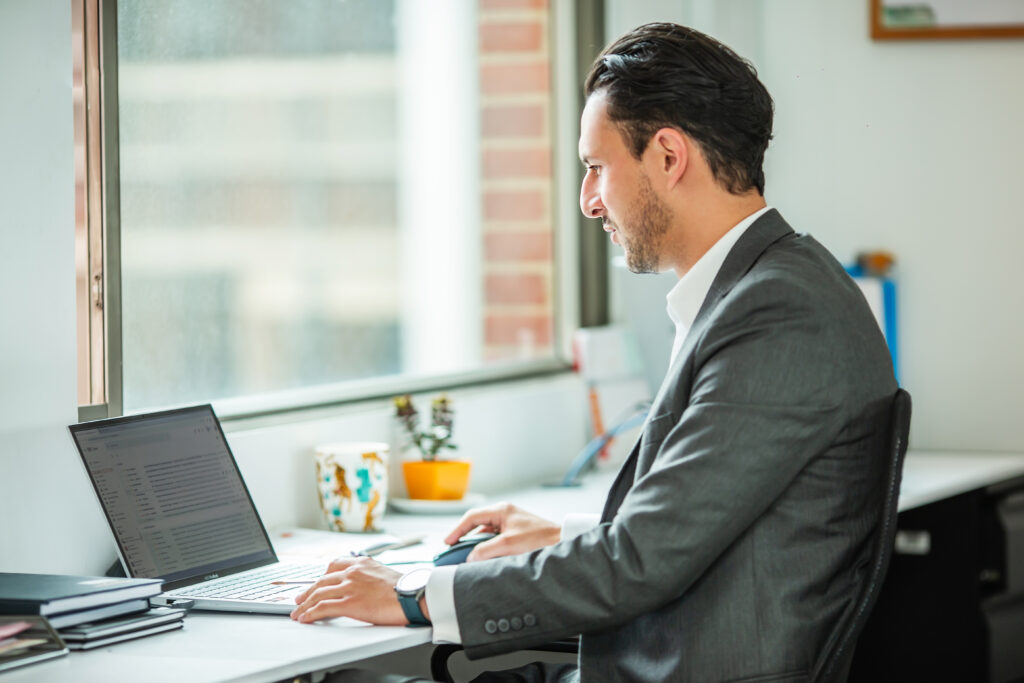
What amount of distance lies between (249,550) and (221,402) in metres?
0.47

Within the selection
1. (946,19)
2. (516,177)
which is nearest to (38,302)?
(516,177)

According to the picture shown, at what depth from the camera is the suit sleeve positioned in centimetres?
Result: 134

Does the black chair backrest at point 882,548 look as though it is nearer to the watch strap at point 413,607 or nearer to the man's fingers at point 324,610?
the watch strap at point 413,607

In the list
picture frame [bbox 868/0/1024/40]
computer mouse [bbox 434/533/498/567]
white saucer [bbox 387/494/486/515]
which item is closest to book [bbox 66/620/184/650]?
computer mouse [bbox 434/533/498/567]

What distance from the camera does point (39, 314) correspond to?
5.69 ft

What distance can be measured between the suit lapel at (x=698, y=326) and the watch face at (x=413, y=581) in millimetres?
232

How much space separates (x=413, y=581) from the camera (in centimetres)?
152

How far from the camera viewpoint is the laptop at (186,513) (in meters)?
1.64

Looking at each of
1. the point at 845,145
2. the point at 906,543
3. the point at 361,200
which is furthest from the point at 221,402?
the point at 845,145

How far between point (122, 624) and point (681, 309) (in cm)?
79

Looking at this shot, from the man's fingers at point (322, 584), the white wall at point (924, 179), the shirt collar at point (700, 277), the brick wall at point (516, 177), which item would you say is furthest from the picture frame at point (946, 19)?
the man's fingers at point (322, 584)

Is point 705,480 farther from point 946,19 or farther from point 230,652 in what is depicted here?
point 946,19

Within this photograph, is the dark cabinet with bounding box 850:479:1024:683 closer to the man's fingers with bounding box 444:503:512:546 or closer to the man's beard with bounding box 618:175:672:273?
the man's fingers with bounding box 444:503:512:546

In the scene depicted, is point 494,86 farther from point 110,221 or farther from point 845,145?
point 110,221
